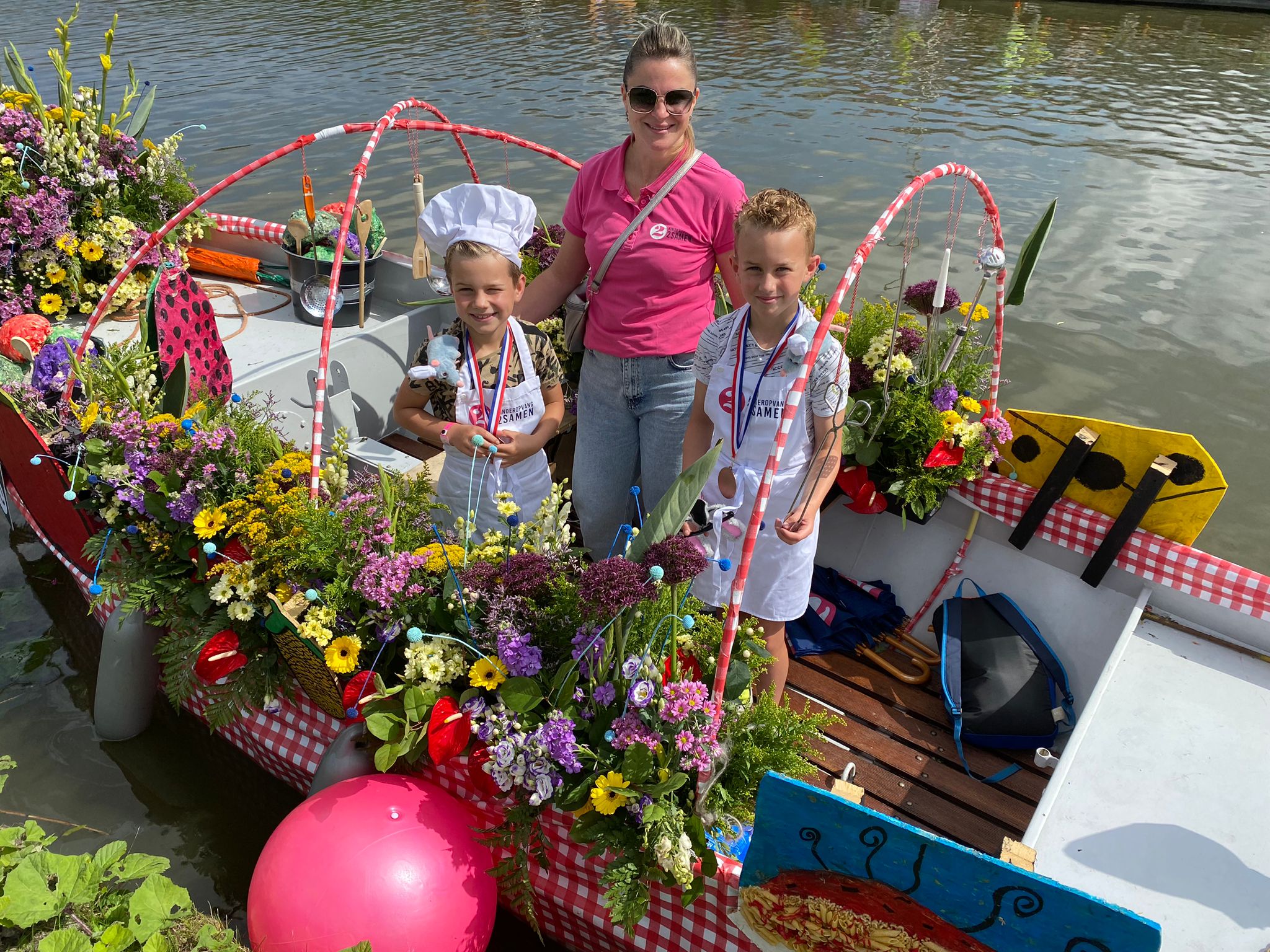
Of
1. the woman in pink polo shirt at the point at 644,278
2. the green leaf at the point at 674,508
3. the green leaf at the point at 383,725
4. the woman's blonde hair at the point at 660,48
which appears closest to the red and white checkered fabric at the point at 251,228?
the woman in pink polo shirt at the point at 644,278

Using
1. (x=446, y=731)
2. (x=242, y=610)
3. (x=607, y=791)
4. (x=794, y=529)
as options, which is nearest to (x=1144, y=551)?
(x=794, y=529)

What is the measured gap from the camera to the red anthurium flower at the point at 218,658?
248cm

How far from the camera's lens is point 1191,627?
2957 millimetres

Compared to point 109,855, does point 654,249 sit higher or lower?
higher

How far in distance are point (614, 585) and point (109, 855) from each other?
1812 mm

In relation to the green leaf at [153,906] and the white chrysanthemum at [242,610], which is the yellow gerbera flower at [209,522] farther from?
the green leaf at [153,906]

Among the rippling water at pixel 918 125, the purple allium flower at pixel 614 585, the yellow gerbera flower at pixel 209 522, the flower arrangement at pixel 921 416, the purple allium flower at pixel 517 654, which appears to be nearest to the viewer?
the purple allium flower at pixel 614 585

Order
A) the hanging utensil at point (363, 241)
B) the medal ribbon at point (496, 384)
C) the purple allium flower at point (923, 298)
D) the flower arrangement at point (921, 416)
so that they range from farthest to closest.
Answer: the hanging utensil at point (363, 241) < the purple allium flower at point (923, 298) < the flower arrangement at point (921, 416) < the medal ribbon at point (496, 384)

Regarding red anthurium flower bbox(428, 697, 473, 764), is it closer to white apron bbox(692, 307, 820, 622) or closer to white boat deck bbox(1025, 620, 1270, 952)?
white apron bbox(692, 307, 820, 622)

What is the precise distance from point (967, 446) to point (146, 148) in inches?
203

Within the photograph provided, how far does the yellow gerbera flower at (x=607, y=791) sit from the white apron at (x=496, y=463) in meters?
1.02

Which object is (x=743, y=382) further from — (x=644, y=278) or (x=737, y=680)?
(x=737, y=680)

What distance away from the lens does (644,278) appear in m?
2.62

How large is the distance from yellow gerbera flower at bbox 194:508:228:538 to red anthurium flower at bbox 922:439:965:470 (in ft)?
7.78
